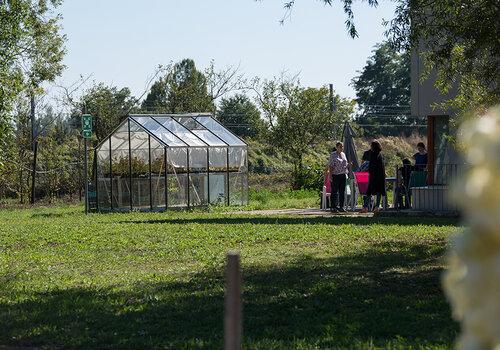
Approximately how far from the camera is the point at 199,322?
9047 millimetres

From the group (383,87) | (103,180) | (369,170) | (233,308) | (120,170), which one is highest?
(383,87)

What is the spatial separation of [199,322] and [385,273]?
151 inches

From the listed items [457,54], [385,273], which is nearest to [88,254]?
[385,273]

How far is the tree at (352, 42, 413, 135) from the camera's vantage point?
8706cm

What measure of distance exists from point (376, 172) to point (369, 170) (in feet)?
0.97

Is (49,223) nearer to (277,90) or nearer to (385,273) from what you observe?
(385,273)

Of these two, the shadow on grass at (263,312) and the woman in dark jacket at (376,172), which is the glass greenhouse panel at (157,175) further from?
the shadow on grass at (263,312)

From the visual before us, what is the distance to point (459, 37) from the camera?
49.5 ft

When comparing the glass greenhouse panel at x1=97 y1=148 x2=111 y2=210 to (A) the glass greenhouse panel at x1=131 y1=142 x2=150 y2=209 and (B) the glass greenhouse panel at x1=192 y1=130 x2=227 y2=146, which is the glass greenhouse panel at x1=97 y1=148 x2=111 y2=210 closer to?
(A) the glass greenhouse panel at x1=131 y1=142 x2=150 y2=209

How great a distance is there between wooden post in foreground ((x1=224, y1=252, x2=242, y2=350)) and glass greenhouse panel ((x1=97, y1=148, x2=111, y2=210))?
95.1 feet

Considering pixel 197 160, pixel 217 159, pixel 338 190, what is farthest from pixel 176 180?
pixel 338 190

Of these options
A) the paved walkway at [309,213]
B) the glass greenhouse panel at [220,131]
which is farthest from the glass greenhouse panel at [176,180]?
the paved walkway at [309,213]

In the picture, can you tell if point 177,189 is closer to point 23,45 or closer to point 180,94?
point 23,45

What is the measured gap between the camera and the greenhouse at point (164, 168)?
31266 mm
